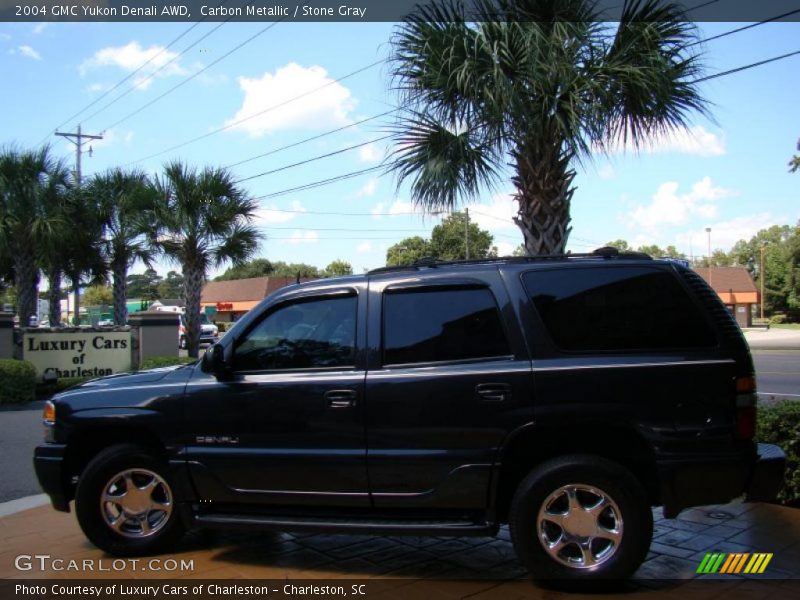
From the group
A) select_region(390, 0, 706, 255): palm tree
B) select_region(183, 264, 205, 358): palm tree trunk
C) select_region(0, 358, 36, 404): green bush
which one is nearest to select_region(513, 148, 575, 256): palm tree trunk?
select_region(390, 0, 706, 255): palm tree

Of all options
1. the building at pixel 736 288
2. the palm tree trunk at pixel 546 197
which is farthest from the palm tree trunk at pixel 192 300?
the building at pixel 736 288

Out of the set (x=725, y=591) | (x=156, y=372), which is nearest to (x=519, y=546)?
(x=725, y=591)

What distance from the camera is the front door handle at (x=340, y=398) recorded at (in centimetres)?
401

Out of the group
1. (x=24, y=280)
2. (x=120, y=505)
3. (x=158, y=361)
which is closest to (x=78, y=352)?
(x=158, y=361)

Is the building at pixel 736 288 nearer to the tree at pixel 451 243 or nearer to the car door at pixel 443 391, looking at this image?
the tree at pixel 451 243

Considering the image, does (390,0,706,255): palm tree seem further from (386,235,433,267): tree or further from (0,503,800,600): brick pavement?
(386,235,433,267): tree

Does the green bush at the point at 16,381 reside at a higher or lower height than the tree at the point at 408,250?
lower

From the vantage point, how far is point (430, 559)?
4379 millimetres

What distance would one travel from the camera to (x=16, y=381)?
12.4 m

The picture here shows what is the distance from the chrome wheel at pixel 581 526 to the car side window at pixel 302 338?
1.52 metres

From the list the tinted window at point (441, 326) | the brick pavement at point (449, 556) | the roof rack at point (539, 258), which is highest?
the roof rack at point (539, 258)

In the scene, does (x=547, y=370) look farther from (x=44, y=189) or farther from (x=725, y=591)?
(x=44, y=189)

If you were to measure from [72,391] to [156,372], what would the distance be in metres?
0.60

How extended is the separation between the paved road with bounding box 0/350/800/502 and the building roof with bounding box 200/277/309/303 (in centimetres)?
3895
